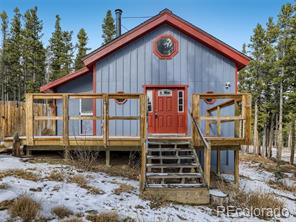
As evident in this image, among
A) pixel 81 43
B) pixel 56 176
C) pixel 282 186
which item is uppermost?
pixel 81 43

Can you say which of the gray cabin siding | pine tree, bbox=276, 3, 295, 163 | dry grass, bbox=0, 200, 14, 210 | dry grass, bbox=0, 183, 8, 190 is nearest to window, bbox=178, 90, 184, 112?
the gray cabin siding

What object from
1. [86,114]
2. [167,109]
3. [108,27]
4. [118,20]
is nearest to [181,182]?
[167,109]

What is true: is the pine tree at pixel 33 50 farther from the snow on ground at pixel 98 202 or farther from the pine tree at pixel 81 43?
the snow on ground at pixel 98 202

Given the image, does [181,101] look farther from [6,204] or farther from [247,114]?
[6,204]

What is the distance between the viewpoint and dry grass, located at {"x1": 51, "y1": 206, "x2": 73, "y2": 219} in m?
4.02

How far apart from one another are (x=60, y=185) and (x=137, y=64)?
593 cm

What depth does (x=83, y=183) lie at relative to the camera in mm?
5582

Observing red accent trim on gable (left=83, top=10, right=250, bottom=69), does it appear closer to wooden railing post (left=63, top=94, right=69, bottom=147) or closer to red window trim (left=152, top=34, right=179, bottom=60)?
red window trim (left=152, top=34, right=179, bottom=60)

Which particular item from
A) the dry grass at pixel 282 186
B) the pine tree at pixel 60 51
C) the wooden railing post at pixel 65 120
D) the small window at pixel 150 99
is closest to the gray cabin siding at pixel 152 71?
the small window at pixel 150 99

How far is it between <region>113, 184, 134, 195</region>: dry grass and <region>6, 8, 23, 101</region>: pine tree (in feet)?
104

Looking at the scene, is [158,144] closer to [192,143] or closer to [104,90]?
[192,143]

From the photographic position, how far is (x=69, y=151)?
7695 millimetres

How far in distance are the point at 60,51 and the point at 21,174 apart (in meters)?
31.1

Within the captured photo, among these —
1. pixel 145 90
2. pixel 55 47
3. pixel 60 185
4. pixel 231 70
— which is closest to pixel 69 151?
pixel 60 185
